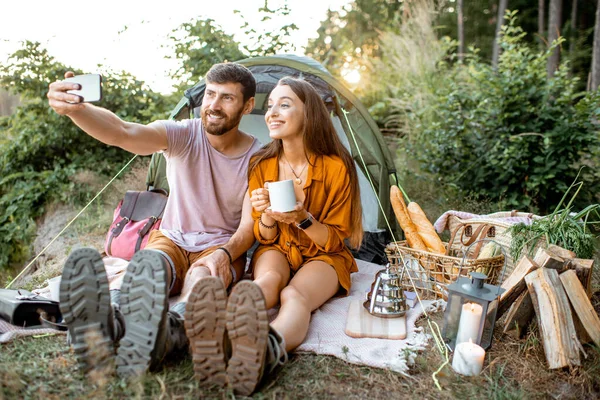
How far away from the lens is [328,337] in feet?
7.26

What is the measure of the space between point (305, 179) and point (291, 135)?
0.25 m

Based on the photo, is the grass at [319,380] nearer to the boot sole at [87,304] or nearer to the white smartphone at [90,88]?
the boot sole at [87,304]

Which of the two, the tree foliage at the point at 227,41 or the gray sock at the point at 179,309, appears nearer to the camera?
the gray sock at the point at 179,309

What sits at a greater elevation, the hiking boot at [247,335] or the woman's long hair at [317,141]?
the woman's long hair at [317,141]

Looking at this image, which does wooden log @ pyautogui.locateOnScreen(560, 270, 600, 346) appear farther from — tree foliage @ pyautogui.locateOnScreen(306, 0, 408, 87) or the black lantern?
tree foliage @ pyautogui.locateOnScreen(306, 0, 408, 87)

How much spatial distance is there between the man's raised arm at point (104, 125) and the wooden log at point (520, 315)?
2023 mm

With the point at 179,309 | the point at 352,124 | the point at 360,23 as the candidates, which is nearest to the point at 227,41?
the point at 352,124

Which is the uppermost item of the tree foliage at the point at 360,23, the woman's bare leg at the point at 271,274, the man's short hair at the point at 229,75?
the tree foliage at the point at 360,23

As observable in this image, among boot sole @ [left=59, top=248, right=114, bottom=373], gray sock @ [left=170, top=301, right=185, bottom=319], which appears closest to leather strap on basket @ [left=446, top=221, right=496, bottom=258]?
gray sock @ [left=170, top=301, right=185, bottom=319]

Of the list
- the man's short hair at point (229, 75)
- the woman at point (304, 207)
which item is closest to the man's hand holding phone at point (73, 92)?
the man's short hair at point (229, 75)

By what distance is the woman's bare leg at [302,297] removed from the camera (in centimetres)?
202

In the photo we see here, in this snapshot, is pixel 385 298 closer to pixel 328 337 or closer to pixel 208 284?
pixel 328 337

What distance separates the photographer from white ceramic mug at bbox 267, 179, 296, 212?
211cm

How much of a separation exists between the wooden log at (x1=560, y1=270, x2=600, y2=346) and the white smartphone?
2.23m
